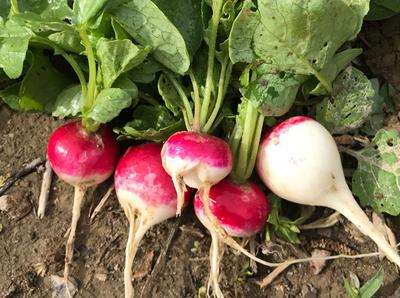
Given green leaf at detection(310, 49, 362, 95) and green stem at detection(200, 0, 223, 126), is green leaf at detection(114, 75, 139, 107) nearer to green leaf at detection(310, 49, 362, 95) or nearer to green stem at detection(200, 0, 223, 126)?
green stem at detection(200, 0, 223, 126)

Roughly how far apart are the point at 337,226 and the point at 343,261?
0.11m

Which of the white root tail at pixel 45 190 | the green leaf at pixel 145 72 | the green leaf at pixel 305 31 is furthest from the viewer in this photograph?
the white root tail at pixel 45 190

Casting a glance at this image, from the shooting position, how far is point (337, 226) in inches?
75.3

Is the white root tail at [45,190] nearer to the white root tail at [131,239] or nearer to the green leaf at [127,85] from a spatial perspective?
the white root tail at [131,239]

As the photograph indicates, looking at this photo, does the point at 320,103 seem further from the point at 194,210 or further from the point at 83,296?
the point at 83,296

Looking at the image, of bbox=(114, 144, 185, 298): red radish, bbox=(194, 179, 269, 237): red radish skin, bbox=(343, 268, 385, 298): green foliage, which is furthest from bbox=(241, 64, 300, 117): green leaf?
bbox=(343, 268, 385, 298): green foliage

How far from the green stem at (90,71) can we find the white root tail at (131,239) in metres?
0.33

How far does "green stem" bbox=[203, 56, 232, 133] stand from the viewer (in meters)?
1.80

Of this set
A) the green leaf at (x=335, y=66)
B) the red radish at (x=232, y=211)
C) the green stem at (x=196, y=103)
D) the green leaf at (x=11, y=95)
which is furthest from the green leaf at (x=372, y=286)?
the green leaf at (x=11, y=95)

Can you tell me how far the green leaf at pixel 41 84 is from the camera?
74.9 inches

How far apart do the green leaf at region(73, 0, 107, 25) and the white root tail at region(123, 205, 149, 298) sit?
55 cm

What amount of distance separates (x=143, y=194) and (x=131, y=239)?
0.14 m

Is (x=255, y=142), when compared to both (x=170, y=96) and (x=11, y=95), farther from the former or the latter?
(x=11, y=95)

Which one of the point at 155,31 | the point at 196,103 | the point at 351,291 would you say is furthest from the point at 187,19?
the point at 351,291
